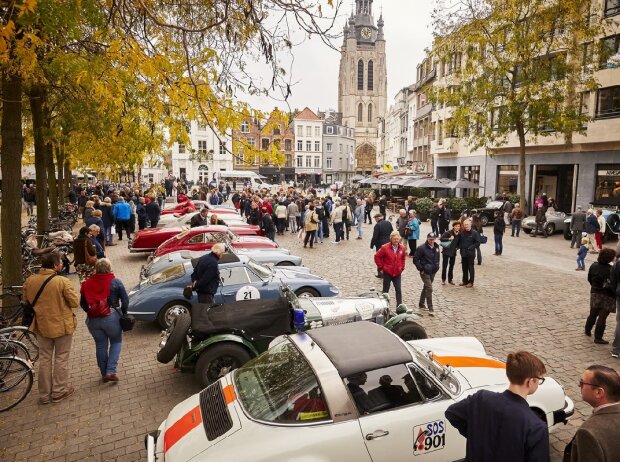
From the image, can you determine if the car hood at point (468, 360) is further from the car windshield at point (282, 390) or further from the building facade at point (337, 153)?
the building facade at point (337, 153)

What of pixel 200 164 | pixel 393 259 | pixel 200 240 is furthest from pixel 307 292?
pixel 200 164

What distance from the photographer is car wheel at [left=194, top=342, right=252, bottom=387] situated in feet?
20.2

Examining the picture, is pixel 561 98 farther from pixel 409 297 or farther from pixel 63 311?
pixel 63 311

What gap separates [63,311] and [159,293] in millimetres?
2759

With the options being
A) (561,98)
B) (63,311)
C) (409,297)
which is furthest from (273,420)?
(561,98)

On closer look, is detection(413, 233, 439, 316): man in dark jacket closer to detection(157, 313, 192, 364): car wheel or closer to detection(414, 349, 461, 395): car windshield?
detection(414, 349, 461, 395): car windshield

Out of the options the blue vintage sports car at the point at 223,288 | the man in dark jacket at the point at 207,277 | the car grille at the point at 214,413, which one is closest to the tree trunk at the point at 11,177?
the blue vintage sports car at the point at 223,288

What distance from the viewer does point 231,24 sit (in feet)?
19.6

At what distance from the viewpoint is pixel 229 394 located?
4.15m

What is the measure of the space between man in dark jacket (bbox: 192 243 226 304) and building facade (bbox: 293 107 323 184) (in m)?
72.2

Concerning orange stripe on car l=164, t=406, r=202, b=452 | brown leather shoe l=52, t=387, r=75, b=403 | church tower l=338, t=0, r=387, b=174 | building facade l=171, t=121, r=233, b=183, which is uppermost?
church tower l=338, t=0, r=387, b=174

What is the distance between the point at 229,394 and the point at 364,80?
101961 millimetres

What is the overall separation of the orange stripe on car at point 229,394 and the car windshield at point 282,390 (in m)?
0.06

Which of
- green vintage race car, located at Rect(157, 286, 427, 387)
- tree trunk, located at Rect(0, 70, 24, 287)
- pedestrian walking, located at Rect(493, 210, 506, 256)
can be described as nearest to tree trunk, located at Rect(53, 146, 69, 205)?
tree trunk, located at Rect(0, 70, 24, 287)
